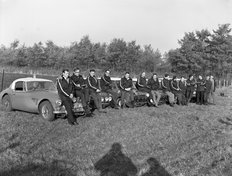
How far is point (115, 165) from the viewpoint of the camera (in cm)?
464

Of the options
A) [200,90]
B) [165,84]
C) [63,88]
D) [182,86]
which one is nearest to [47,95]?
[63,88]

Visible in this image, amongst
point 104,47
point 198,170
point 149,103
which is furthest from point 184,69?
point 198,170

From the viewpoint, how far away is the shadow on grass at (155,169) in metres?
4.20

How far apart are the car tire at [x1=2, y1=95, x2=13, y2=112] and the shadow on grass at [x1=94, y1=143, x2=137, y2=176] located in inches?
236

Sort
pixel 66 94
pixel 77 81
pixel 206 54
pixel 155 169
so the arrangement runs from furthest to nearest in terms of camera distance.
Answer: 1. pixel 206 54
2. pixel 77 81
3. pixel 66 94
4. pixel 155 169

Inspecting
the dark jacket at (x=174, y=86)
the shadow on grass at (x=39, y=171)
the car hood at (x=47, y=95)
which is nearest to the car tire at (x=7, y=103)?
the car hood at (x=47, y=95)

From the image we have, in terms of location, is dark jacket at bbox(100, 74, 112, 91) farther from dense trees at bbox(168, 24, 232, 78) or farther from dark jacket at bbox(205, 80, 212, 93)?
dense trees at bbox(168, 24, 232, 78)

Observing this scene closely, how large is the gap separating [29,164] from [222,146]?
3986 mm

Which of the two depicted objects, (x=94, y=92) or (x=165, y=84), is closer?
(x=94, y=92)

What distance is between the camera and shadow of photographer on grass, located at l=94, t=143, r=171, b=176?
13.9 feet

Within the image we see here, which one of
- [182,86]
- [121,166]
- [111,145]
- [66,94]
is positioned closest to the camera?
[121,166]

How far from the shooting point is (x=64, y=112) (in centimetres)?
813

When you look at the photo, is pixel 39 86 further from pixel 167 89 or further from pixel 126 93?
pixel 167 89

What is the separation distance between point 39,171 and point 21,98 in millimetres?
5461
